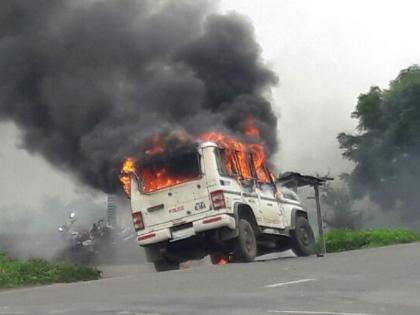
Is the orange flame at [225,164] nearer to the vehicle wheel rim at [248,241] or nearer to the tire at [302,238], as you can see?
the vehicle wheel rim at [248,241]

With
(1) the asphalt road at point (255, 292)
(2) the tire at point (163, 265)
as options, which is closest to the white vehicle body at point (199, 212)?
(2) the tire at point (163, 265)

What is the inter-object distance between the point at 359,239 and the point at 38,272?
11.1 m

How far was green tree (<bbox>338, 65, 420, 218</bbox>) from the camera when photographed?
39625 millimetres

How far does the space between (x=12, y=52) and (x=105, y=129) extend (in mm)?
3097

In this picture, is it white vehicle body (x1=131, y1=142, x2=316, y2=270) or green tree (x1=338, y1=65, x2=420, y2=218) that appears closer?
white vehicle body (x1=131, y1=142, x2=316, y2=270)

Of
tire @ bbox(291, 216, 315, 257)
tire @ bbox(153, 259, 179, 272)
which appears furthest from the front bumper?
tire @ bbox(291, 216, 315, 257)

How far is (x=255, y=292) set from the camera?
344 inches

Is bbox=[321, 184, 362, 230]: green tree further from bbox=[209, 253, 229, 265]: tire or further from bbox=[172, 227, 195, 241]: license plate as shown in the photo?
bbox=[172, 227, 195, 241]: license plate

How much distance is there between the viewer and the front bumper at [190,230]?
1377 centimetres

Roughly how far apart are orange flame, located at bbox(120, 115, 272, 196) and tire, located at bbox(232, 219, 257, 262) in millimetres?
986

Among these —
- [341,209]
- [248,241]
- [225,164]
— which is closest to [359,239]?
[248,241]

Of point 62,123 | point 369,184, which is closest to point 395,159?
point 369,184

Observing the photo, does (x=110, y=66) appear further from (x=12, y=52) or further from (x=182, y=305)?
(x=182, y=305)

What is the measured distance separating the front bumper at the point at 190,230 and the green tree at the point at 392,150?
2720cm
